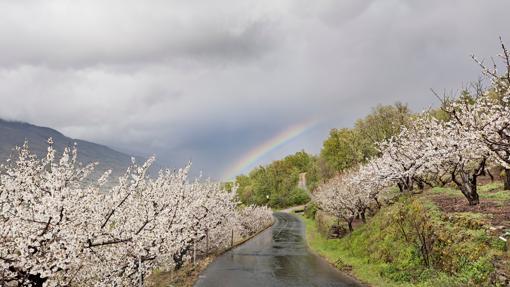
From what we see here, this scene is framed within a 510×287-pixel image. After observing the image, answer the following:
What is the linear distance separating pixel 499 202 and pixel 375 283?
10.6 m

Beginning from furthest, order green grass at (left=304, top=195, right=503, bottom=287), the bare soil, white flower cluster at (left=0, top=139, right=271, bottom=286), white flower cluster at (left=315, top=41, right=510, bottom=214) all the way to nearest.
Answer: the bare soil < green grass at (left=304, top=195, right=503, bottom=287) < white flower cluster at (left=315, top=41, right=510, bottom=214) < white flower cluster at (left=0, top=139, right=271, bottom=286)

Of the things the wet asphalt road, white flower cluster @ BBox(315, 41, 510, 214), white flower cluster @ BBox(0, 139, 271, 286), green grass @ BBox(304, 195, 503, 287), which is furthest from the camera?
the wet asphalt road

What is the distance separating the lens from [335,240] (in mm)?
42156

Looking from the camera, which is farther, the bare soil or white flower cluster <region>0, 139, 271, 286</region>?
the bare soil

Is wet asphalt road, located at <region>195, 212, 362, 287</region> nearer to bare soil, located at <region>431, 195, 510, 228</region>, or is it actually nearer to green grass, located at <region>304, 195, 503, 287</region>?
green grass, located at <region>304, 195, 503, 287</region>

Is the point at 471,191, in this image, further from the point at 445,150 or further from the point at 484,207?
the point at 445,150

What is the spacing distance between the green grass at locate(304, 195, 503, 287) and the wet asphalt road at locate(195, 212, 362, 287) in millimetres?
1976

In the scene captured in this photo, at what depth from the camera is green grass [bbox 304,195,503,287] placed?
18.4 m

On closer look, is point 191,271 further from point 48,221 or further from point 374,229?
point 48,221

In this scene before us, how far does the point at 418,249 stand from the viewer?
23.4 meters

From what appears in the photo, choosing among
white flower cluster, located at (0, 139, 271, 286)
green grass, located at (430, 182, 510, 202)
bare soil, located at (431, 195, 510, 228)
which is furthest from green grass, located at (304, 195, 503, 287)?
white flower cluster, located at (0, 139, 271, 286)

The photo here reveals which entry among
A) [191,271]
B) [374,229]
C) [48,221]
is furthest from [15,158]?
[374,229]

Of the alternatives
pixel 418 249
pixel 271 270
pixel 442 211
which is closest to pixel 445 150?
pixel 442 211

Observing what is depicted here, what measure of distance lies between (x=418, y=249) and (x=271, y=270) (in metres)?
11.8
